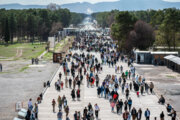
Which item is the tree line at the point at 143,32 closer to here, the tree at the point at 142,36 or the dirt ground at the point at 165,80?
the tree at the point at 142,36

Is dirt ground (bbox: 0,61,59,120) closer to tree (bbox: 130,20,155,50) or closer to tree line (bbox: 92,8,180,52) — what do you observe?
tree line (bbox: 92,8,180,52)

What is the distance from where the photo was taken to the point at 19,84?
3638cm

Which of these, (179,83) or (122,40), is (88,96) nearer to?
(179,83)

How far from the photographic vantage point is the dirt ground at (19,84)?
2694 centimetres

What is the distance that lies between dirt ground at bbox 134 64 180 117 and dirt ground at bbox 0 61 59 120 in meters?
12.6

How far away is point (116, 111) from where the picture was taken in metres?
24.7

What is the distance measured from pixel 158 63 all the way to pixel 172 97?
20959 mm

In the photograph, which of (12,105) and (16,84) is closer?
(12,105)

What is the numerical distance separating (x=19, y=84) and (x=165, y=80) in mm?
17420

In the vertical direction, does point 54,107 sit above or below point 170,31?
below

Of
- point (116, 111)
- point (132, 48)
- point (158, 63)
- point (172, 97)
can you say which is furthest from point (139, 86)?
point (132, 48)

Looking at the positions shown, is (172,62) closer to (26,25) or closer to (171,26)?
(171,26)

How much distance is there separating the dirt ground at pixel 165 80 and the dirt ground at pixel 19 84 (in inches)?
497

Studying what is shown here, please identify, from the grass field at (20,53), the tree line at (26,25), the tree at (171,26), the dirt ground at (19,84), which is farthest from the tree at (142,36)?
the tree line at (26,25)
